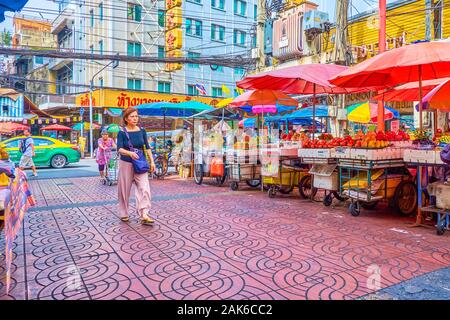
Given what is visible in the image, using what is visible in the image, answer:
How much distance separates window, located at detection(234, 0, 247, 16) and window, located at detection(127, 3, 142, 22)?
34.0 ft

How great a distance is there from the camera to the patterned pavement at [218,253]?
3.25 m

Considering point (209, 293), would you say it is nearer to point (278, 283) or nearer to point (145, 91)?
point (278, 283)

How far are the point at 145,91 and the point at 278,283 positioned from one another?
27.5 m

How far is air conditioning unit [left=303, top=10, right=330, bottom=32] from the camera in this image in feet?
52.0

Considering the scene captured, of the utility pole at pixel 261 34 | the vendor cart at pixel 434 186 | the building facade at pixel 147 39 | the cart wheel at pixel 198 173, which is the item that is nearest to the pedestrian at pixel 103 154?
the cart wheel at pixel 198 173

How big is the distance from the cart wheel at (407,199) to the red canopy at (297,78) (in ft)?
7.89

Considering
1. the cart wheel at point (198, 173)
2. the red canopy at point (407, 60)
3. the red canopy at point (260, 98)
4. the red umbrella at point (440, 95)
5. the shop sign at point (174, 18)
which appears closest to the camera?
the red canopy at point (407, 60)

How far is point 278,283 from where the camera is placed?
334 cm

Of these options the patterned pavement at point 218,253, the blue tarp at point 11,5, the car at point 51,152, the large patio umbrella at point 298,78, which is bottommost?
the patterned pavement at point 218,253

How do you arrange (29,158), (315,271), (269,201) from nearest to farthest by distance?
(315,271), (269,201), (29,158)

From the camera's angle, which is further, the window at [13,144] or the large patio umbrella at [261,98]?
the window at [13,144]

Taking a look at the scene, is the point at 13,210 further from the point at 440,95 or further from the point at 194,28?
the point at 194,28

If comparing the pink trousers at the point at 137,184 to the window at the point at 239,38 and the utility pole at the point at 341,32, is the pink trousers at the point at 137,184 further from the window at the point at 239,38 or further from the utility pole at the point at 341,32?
the window at the point at 239,38
